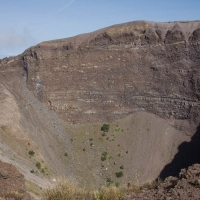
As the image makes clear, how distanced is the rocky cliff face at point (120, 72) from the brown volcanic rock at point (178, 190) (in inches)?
1264

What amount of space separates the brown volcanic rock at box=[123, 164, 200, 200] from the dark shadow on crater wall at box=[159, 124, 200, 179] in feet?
90.3

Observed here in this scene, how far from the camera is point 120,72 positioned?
47531mm

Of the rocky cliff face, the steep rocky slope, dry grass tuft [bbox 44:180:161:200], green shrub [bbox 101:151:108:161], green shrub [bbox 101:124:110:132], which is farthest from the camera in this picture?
green shrub [bbox 101:124:110:132]

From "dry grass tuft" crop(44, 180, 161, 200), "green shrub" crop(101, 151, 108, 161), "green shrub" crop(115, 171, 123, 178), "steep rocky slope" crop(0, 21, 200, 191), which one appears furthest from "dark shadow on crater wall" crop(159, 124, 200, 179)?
"dry grass tuft" crop(44, 180, 161, 200)

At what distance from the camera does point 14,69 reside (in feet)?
176

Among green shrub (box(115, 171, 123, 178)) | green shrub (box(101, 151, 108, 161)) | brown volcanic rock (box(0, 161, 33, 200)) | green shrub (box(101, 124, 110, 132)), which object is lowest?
green shrub (box(115, 171, 123, 178))

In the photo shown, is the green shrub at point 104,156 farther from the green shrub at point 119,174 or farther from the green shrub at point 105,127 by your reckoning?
the green shrub at point 105,127

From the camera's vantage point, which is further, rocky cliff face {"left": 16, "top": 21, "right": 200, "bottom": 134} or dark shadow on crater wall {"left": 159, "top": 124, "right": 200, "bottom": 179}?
rocky cliff face {"left": 16, "top": 21, "right": 200, "bottom": 134}

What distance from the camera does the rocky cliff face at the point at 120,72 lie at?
4397 cm

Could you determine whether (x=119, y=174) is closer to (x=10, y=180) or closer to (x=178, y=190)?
(x=10, y=180)

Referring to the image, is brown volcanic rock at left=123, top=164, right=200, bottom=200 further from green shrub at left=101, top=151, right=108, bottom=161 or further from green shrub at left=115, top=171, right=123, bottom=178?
green shrub at left=101, top=151, right=108, bottom=161

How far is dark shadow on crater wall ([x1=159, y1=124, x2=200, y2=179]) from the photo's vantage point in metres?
38.9

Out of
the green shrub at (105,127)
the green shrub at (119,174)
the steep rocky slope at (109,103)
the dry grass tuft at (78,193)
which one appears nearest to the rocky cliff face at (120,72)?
the steep rocky slope at (109,103)

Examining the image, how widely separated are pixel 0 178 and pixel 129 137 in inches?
1170
